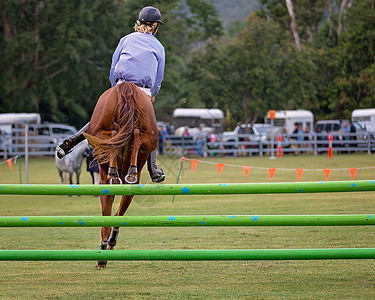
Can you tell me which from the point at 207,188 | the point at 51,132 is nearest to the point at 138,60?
the point at 207,188

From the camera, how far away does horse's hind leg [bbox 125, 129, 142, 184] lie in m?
5.98

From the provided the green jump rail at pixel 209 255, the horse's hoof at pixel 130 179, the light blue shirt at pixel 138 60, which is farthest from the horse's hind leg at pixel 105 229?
the green jump rail at pixel 209 255

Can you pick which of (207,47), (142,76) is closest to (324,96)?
(207,47)

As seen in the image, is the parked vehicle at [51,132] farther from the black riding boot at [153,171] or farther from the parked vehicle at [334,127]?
the black riding boot at [153,171]

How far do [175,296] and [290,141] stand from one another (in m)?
31.1

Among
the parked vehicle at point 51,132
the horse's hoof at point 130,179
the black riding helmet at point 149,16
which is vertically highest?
the black riding helmet at point 149,16

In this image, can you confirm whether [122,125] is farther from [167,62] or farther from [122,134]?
[167,62]

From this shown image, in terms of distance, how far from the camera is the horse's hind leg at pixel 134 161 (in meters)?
5.98

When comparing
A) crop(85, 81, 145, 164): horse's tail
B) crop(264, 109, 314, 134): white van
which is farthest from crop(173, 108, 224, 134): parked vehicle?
crop(85, 81, 145, 164): horse's tail

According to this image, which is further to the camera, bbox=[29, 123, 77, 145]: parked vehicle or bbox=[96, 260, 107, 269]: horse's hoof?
bbox=[29, 123, 77, 145]: parked vehicle

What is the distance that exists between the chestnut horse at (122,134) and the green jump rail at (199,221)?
1.12 metres

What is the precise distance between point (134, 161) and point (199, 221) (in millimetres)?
1500

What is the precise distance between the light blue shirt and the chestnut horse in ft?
1.56

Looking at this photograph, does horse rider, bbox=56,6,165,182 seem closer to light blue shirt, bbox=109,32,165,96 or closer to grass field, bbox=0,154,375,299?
light blue shirt, bbox=109,32,165,96
